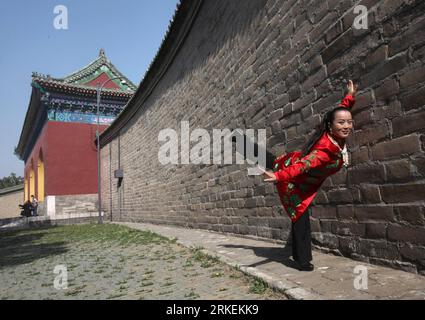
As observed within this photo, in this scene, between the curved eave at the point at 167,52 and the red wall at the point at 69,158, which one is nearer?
the curved eave at the point at 167,52

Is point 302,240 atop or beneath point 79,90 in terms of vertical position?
beneath

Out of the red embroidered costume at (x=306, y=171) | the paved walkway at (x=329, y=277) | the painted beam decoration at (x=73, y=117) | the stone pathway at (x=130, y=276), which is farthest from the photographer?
the painted beam decoration at (x=73, y=117)

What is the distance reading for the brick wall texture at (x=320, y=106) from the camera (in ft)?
10.3

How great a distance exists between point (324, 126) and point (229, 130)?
4130mm

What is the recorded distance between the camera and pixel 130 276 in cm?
434

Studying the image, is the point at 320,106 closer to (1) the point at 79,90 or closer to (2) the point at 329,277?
(2) the point at 329,277

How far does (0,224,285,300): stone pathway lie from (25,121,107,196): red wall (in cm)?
1348

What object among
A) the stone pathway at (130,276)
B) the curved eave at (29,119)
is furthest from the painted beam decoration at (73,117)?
the stone pathway at (130,276)

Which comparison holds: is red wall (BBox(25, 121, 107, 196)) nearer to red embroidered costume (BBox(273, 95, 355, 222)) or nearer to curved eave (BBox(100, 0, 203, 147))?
curved eave (BBox(100, 0, 203, 147))

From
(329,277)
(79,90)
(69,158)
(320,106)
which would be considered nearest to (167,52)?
(320,106)

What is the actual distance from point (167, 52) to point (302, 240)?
350 inches

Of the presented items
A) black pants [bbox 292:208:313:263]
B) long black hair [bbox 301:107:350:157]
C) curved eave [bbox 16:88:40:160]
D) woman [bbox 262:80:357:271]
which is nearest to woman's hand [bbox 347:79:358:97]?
woman [bbox 262:80:357:271]

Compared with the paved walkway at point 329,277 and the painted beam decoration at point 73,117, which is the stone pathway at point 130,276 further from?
the painted beam decoration at point 73,117

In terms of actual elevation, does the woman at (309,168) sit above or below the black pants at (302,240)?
above
